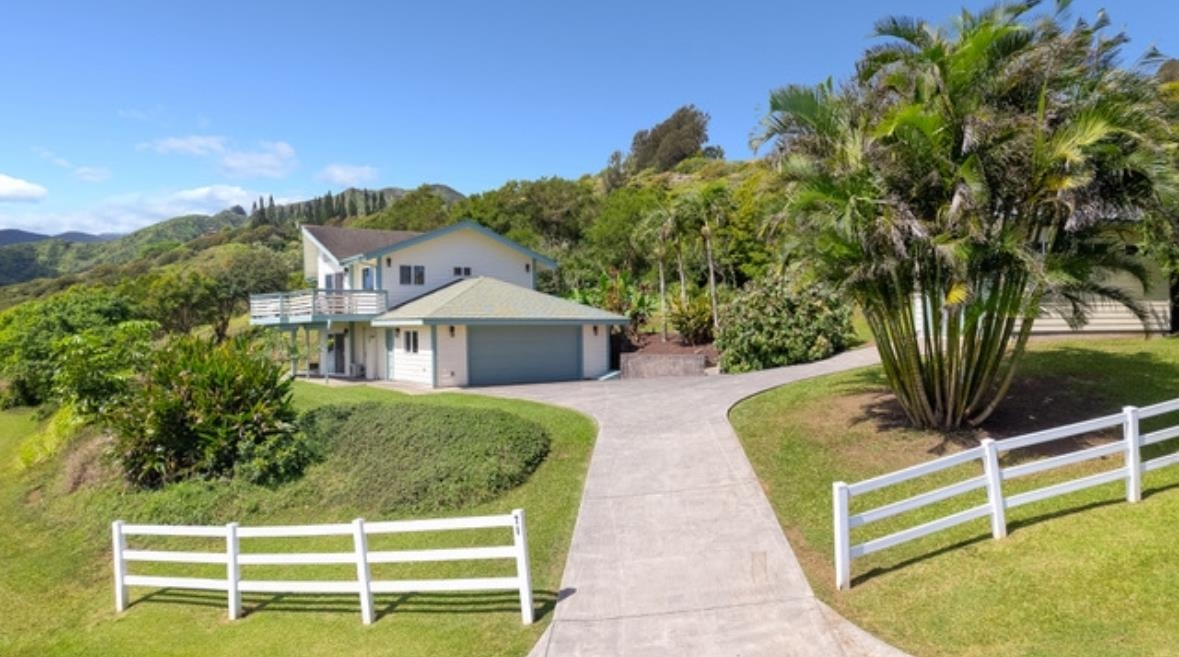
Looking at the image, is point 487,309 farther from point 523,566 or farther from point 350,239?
point 523,566

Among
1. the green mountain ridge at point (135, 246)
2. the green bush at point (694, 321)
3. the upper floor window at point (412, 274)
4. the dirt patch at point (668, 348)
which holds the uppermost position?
the green mountain ridge at point (135, 246)

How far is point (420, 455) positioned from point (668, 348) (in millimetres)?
16721

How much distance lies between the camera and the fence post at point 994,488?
7.52 m

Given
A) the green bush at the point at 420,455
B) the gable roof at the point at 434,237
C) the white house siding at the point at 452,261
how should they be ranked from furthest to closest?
the white house siding at the point at 452,261 → the gable roof at the point at 434,237 → the green bush at the point at 420,455

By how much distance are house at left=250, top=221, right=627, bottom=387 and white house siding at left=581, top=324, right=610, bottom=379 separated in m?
0.04

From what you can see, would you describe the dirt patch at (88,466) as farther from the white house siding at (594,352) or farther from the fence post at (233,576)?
the white house siding at (594,352)

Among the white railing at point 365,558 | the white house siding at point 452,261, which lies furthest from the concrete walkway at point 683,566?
the white house siding at point 452,261

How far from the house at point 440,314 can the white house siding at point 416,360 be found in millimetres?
35

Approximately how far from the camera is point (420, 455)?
12.4 m

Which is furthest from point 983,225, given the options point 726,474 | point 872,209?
point 726,474

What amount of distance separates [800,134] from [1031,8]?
3699 mm

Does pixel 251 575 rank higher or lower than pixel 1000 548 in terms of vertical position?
lower

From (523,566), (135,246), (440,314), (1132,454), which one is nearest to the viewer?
(523,566)

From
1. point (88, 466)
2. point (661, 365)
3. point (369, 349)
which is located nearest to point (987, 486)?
point (88, 466)
